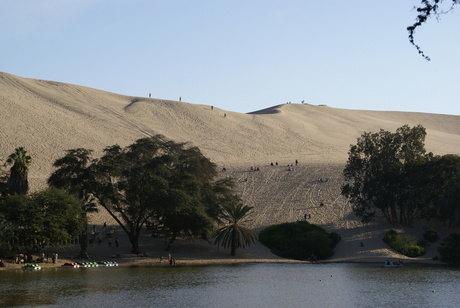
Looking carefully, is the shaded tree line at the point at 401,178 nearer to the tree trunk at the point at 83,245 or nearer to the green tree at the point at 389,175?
the green tree at the point at 389,175

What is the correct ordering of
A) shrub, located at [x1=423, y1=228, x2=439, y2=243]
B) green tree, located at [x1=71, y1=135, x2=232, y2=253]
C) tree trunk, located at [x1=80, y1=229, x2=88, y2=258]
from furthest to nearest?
shrub, located at [x1=423, y1=228, x2=439, y2=243]
tree trunk, located at [x1=80, y1=229, x2=88, y2=258]
green tree, located at [x1=71, y1=135, x2=232, y2=253]

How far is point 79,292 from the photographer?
33375 millimetres

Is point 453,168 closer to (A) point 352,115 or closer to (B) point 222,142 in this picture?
(B) point 222,142

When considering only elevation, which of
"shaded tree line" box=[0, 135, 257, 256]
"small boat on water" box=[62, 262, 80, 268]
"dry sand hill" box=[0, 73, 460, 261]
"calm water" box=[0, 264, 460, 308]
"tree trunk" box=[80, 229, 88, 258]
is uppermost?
"dry sand hill" box=[0, 73, 460, 261]

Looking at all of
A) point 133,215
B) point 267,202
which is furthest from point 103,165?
point 267,202

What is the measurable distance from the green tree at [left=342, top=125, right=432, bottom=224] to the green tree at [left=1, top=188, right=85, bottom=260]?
26.6 meters

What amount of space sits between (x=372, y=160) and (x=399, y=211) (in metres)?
6.67

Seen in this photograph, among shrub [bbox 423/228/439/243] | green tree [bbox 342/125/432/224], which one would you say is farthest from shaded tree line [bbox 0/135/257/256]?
shrub [bbox 423/228/439/243]

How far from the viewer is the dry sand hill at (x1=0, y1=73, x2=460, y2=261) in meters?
65.9

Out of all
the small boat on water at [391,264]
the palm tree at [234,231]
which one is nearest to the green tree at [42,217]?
the palm tree at [234,231]

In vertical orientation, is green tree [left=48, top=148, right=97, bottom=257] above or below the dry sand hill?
below

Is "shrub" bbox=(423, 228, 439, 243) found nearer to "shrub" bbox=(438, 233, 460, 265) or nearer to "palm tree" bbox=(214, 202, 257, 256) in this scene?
"shrub" bbox=(438, 233, 460, 265)

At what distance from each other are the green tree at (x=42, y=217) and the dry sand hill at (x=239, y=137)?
15.3m

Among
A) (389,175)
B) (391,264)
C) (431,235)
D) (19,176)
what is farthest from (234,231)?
(431,235)
